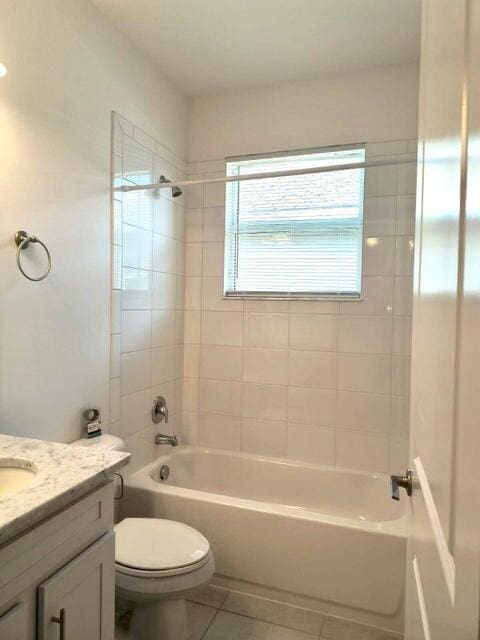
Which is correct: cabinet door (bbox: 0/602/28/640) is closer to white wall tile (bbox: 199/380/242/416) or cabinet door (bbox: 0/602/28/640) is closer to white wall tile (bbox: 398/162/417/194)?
white wall tile (bbox: 199/380/242/416)

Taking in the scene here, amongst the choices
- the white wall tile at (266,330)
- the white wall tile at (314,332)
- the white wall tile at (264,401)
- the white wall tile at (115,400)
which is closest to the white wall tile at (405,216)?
the white wall tile at (314,332)

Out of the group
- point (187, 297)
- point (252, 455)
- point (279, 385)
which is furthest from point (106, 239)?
point (252, 455)

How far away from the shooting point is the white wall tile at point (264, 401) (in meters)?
2.51

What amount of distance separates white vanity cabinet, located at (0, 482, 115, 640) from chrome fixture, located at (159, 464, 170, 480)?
122 cm

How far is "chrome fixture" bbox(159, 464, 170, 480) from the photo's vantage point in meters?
2.32

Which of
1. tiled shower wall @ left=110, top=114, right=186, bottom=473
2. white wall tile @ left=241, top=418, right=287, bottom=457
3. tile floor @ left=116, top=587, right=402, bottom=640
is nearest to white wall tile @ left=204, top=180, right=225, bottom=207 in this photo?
tiled shower wall @ left=110, top=114, right=186, bottom=473

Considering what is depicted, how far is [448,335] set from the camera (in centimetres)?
60

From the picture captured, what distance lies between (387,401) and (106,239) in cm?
176

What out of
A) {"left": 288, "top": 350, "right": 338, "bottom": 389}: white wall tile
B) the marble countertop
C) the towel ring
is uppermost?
the towel ring

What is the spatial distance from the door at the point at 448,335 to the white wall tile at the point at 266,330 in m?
1.57

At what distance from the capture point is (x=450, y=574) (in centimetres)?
57

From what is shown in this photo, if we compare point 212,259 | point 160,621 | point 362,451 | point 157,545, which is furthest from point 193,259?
point 160,621

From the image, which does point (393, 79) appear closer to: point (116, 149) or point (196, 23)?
point (196, 23)

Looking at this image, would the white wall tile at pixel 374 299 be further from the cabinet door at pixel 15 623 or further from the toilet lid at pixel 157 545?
the cabinet door at pixel 15 623
